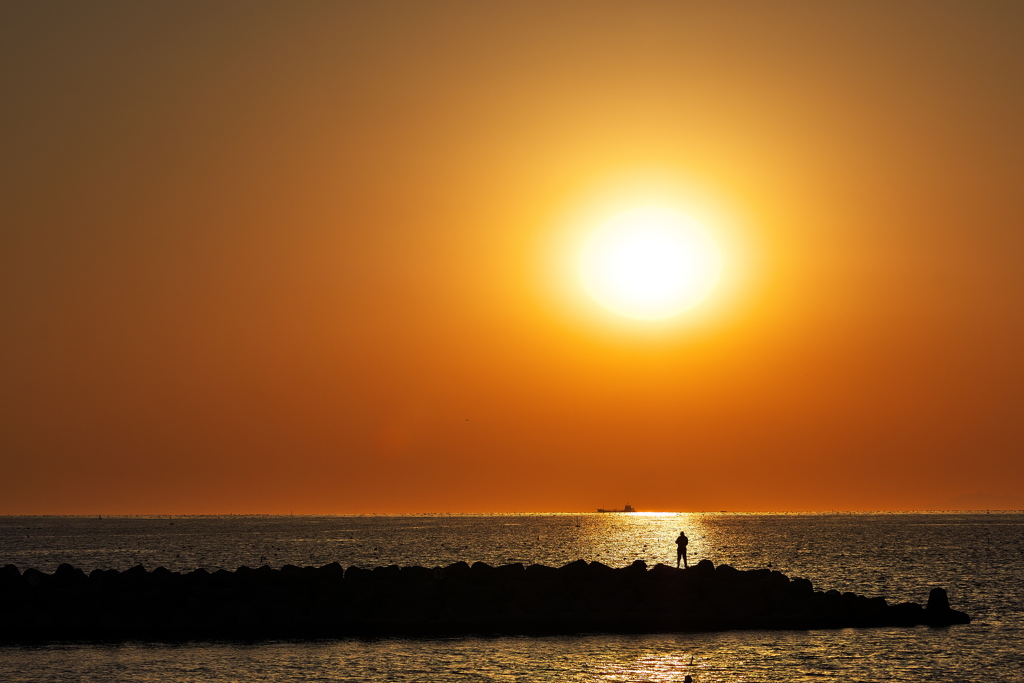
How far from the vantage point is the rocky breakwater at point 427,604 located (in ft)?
132

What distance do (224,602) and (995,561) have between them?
258ft

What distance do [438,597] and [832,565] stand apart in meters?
53.7

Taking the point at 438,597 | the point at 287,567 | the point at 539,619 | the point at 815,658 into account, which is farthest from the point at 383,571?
the point at 815,658

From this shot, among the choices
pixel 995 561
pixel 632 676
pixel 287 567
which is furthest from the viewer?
pixel 995 561

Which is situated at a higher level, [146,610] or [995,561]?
[995,561]

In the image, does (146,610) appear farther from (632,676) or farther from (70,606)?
(632,676)

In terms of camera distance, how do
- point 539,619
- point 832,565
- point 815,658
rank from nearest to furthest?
point 815,658 → point 539,619 → point 832,565

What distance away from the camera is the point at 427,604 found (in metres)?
43.8

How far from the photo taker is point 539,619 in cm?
4188

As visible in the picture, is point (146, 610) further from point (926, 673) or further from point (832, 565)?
point (832, 565)

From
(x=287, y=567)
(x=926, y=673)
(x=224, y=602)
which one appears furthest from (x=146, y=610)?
(x=926, y=673)

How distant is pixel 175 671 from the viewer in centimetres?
3306

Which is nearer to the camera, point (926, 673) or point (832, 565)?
point (926, 673)

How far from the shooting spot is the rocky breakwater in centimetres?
4038
